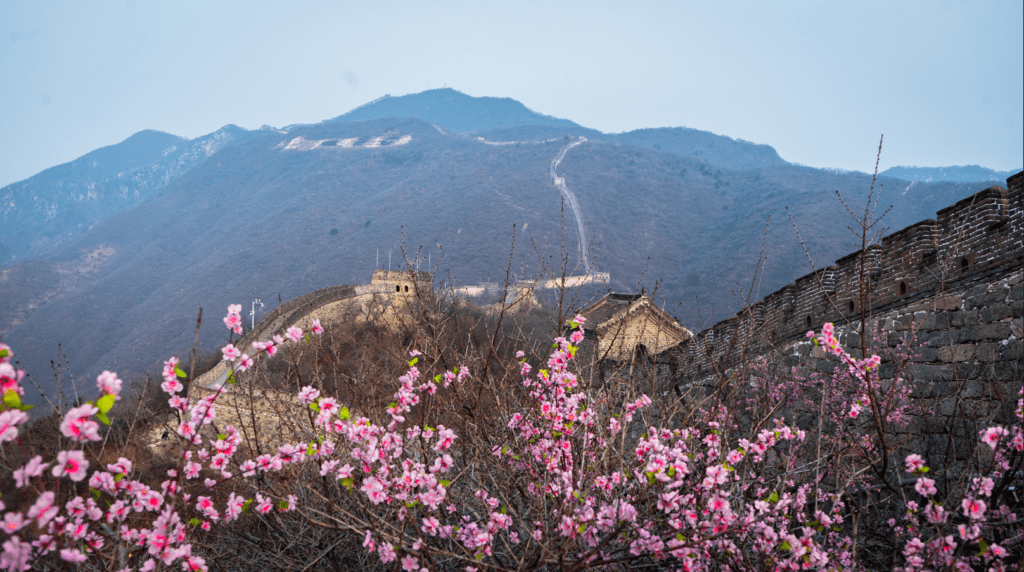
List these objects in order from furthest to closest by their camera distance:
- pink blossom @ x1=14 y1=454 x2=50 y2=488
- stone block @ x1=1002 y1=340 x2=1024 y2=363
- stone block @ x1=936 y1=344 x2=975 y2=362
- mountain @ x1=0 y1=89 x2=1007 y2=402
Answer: mountain @ x1=0 y1=89 x2=1007 y2=402, stone block @ x1=936 y1=344 x2=975 y2=362, stone block @ x1=1002 y1=340 x2=1024 y2=363, pink blossom @ x1=14 y1=454 x2=50 y2=488

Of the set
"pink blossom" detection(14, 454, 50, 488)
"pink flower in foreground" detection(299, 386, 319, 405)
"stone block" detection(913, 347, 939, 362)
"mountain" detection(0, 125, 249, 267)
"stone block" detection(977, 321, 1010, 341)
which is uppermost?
"mountain" detection(0, 125, 249, 267)

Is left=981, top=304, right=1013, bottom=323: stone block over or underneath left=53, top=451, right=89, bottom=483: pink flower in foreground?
underneath

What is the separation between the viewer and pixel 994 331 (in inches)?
144

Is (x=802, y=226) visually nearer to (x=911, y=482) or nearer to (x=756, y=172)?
(x=756, y=172)

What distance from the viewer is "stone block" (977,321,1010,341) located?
359 centimetres

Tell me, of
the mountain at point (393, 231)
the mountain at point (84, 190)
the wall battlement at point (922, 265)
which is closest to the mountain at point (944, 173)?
the mountain at point (393, 231)

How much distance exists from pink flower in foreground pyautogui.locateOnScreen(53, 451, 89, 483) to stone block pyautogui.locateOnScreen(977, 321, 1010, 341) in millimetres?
5149

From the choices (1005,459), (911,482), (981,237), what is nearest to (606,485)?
(1005,459)

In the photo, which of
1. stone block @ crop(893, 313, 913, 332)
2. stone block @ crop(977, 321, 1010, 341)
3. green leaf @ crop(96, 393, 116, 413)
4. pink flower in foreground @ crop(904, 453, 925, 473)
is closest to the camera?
green leaf @ crop(96, 393, 116, 413)

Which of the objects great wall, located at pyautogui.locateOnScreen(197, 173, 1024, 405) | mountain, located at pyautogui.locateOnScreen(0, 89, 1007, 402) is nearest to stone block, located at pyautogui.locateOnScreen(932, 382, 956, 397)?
great wall, located at pyautogui.locateOnScreen(197, 173, 1024, 405)

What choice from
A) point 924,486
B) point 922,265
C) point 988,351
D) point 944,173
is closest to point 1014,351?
point 988,351

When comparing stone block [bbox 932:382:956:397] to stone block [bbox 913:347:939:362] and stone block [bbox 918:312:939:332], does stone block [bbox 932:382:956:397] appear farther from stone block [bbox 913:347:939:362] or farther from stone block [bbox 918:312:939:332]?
stone block [bbox 918:312:939:332]

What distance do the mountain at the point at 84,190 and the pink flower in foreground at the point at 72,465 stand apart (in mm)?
152798

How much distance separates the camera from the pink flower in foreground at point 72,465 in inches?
60.1
